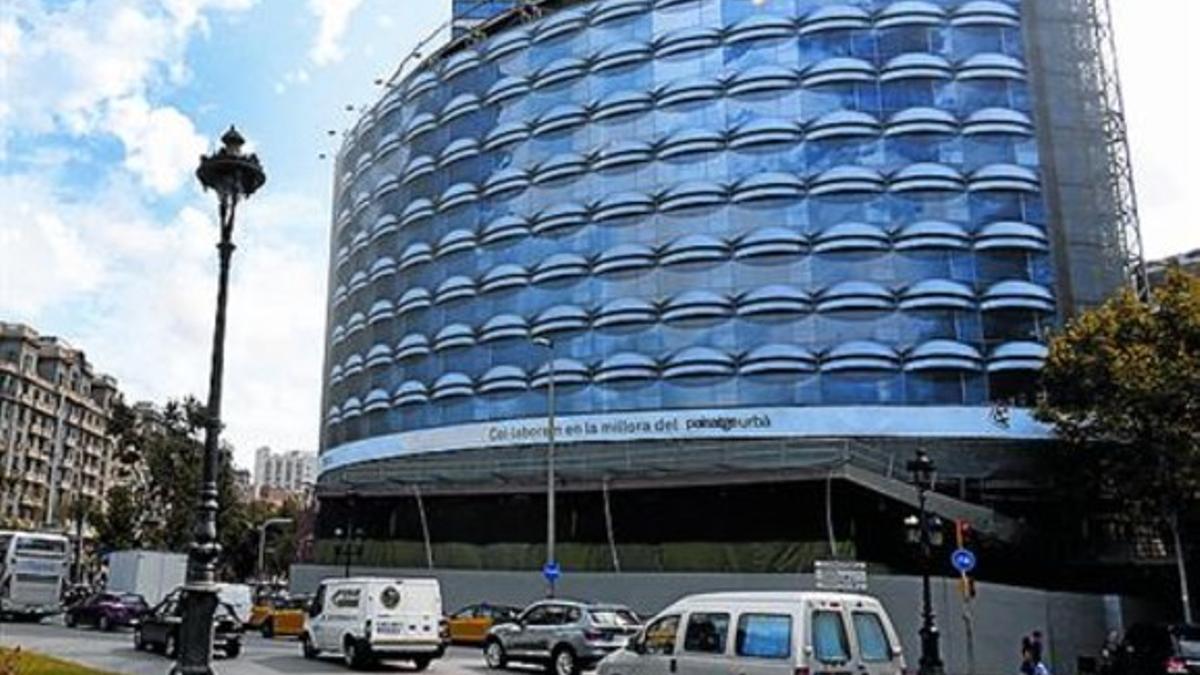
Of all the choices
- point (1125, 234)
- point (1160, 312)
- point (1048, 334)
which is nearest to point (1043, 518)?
point (1048, 334)

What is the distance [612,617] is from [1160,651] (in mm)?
14059

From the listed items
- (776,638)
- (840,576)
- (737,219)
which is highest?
(737,219)

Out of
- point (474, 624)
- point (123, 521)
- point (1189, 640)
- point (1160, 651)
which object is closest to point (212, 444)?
point (1189, 640)

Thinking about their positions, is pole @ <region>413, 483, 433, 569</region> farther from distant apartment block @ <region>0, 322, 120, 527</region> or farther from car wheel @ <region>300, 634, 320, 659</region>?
distant apartment block @ <region>0, 322, 120, 527</region>

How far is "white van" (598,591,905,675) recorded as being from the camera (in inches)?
604

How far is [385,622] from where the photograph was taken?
87.6ft

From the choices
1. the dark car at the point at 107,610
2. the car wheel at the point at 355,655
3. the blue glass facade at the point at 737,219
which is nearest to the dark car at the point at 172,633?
the car wheel at the point at 355,655

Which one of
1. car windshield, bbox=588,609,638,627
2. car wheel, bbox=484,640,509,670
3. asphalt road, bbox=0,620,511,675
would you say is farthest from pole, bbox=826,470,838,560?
car wheel, bbox=484,640,509,670

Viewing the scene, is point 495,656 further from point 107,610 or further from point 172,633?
point 107,610

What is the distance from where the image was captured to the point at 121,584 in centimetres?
4822

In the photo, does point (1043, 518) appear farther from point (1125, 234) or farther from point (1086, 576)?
point (1125, 234)

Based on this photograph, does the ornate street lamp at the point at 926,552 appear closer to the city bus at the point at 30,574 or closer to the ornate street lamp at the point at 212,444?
the ornate street lamp at the point at 212,444

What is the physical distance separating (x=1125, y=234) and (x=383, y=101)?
44420mm

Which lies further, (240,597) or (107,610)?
(107,610)
